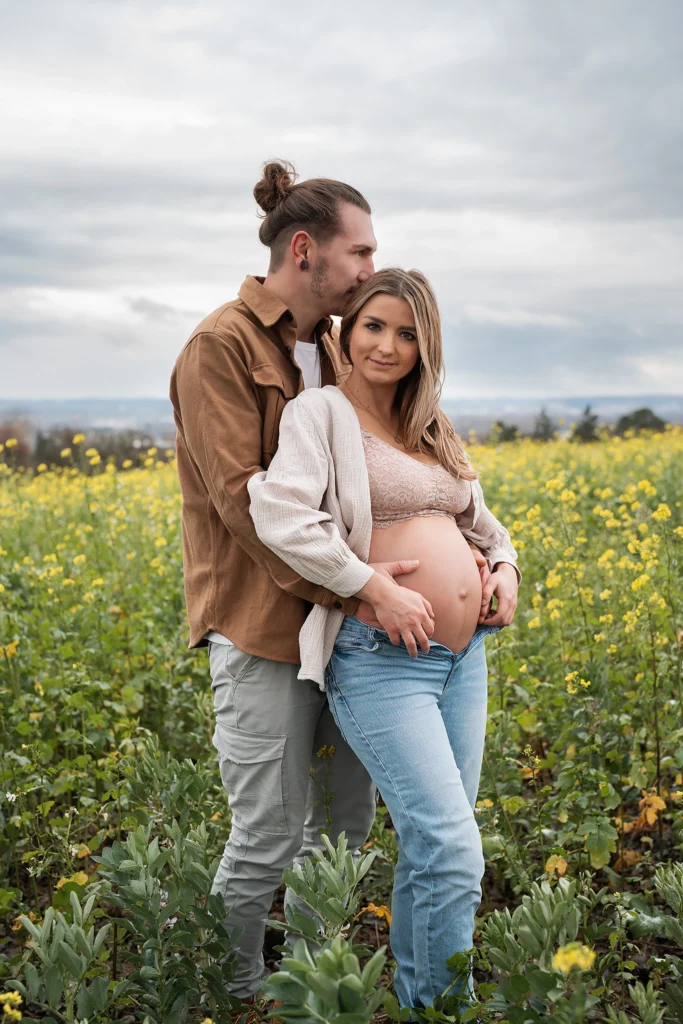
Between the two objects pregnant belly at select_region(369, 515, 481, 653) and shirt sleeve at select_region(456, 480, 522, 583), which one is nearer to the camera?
pregnant belly at select_region(369, 515, 481, 653)

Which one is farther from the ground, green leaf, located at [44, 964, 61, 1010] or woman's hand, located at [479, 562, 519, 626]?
woman's hand, located at [479, 562, 519, 626]

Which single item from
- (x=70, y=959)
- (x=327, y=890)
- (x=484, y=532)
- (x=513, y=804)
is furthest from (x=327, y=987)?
(x=513, y=804)

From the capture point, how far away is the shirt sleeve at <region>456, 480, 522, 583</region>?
2527 millimetres

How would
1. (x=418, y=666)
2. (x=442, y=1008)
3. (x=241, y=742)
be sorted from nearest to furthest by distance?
(x=442, y=1008) → (x=418, y=666) → (x=241, y=742)

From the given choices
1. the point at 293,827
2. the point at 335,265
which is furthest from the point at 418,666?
the point at 335,265

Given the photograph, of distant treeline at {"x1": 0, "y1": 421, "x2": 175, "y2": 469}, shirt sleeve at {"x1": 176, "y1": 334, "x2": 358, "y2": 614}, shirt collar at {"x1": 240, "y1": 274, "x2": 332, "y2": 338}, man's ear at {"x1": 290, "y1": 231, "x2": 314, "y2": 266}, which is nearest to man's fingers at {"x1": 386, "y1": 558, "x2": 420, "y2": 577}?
shirt sleeve at {"x1": 176, "y1": 334, "x2": 358, "y2": 614}

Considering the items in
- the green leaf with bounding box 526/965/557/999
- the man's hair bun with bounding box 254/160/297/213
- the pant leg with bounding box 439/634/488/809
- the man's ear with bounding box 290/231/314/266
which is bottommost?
the green leaf with bounding box 526/965/557/999

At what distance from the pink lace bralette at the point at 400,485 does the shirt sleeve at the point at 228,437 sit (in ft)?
0.86

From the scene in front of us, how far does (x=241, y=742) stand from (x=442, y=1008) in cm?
76

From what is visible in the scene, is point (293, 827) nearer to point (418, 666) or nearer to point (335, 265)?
point (418, 666)

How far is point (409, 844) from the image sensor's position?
198 centimetres

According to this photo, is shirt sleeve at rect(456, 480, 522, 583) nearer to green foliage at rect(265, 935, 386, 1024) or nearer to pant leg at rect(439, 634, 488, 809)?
pant leg at rect(439, 634, 488, 809)

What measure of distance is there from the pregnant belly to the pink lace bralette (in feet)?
0.10

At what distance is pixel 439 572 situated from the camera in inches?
88.6
